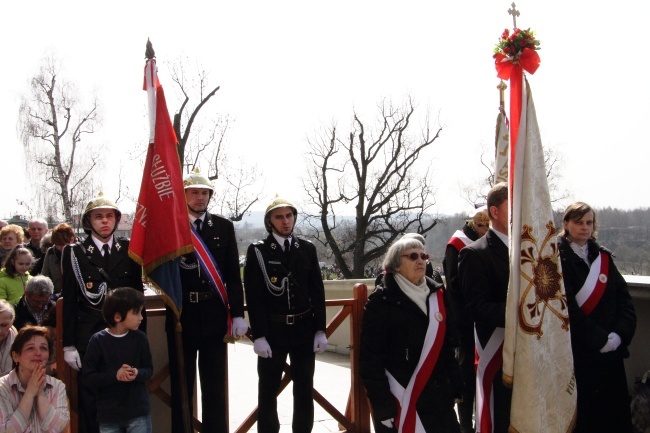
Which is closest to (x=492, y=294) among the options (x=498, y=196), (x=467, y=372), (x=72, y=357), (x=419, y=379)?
(x=498, y=196)

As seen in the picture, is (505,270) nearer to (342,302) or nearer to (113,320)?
(342,302)

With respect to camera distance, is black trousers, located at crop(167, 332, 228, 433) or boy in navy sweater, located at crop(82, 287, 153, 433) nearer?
boy in navy sweater, located at crop(82, 287, 153, 433)

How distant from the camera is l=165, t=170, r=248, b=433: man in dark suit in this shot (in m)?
4.93

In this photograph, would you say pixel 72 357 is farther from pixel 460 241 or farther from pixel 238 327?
pixel 460 241

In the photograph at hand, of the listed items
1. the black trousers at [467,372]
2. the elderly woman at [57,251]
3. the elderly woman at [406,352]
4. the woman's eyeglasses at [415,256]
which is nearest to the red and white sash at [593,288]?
the black trousers at [467,372]

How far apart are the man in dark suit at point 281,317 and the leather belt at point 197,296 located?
29cm

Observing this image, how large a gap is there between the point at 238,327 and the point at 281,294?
40 cm

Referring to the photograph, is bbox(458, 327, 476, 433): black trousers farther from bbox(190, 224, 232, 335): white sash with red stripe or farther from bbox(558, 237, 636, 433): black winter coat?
bbox(190, 224, 232, 335): white sash with red stripe

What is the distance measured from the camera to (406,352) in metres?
3.99

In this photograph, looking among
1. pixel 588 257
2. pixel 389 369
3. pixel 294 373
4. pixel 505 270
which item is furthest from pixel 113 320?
pixel 588 257

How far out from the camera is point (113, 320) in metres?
4.29

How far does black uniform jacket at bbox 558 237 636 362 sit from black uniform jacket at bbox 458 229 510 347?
485mm

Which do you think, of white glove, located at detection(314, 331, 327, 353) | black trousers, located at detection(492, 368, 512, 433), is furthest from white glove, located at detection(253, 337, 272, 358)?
black trousers, located at detection(492, 368, 512, 433)

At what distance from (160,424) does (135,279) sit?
4.29 ft
